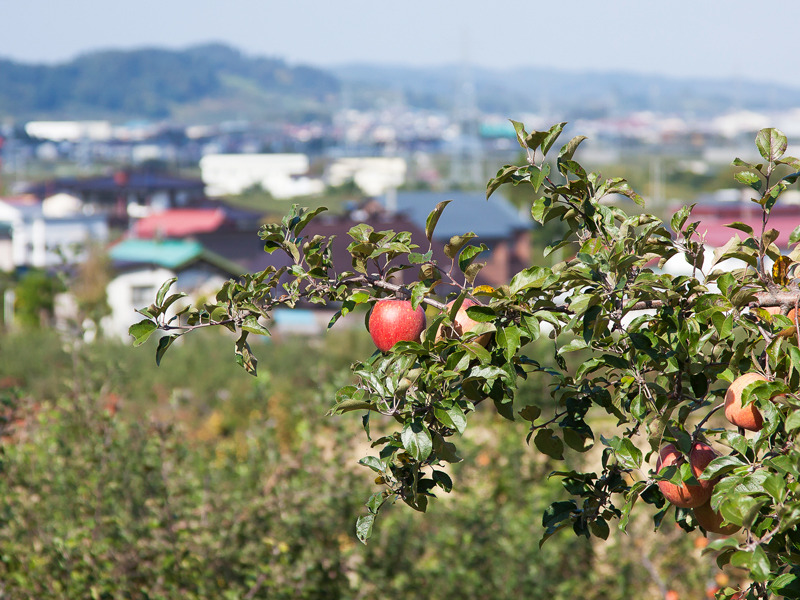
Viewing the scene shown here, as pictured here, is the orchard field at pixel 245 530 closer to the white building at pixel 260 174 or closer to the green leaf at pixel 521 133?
the green leaf at pixel 521 133

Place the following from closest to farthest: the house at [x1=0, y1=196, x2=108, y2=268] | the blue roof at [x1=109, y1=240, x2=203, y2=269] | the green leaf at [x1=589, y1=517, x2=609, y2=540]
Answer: the green leaf at [x1=589, y1=517, x2=609, y2=540], the blue roof at [x1=109, y1=240, x2=203, y2=269], the house at [x1=0, y1=196, x2=108, y2=268]

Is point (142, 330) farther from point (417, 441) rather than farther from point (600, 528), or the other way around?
point (600, 528)

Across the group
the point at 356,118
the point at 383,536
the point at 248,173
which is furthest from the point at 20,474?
the point at 356,118

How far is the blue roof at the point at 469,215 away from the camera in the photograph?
24.2m

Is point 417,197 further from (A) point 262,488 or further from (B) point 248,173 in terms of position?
(B) point 248,173

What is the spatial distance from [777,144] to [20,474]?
3.64 m

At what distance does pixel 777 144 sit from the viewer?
1381 millimetres

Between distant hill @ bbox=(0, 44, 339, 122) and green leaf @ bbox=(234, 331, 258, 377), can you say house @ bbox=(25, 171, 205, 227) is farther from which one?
distant hill @ bbox=(0, 44, 339, 122)

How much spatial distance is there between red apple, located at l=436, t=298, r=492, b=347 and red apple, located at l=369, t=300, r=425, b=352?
58 mm

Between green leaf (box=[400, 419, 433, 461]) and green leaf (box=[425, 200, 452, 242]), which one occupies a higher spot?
green leaf (box=[425, 200, 452, 242])

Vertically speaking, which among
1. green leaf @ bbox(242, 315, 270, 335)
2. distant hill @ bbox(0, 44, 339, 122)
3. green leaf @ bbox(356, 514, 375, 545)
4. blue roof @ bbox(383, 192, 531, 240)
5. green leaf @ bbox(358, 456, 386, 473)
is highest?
distant hill @ bbox(0, 44, 339, 122)

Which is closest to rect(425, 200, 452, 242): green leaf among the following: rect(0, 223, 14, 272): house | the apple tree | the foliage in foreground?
the apple tree

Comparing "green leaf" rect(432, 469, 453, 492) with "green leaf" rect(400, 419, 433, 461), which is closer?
"green leaf" rect(400, 419, 433, 461)

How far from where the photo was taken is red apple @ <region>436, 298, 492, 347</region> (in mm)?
1355
